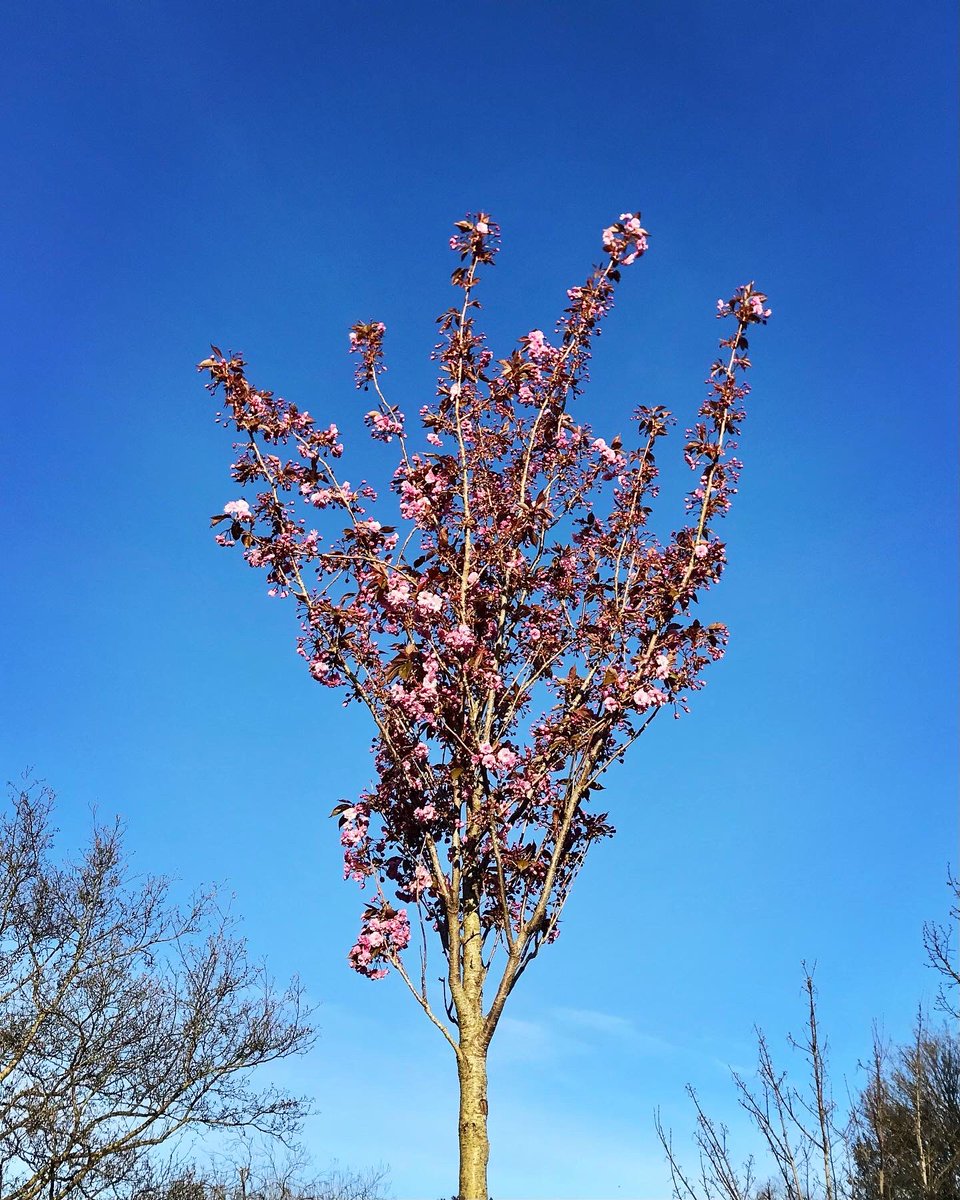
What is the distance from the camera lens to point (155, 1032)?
1714 centimetres

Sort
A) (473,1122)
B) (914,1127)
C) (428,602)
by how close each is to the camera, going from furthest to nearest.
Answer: (914,1127) < (428,602) < (473,1122)

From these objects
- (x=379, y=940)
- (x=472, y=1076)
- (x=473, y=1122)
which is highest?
(x=379, y=940)

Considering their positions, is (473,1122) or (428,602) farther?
(428,602)

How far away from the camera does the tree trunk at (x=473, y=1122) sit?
5051 millimetres

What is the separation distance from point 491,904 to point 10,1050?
13599 mm

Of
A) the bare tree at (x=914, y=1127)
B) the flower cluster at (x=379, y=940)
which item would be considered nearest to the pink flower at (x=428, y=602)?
the flower cluster at (x=379, y=940)

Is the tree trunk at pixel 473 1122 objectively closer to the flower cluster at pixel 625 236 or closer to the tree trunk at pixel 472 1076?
the tree trunk at pixel 472 1076

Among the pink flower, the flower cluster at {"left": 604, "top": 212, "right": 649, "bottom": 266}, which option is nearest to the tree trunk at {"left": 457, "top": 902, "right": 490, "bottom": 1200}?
the pink flower

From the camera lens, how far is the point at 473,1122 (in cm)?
514

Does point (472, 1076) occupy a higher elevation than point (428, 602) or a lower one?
lower

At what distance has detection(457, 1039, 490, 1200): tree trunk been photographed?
5.05 m

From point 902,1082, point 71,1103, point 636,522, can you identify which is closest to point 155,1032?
point 71,1103

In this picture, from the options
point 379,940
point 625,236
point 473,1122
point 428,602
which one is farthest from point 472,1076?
point 625,236

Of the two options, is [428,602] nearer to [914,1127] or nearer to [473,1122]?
[473,1122]
